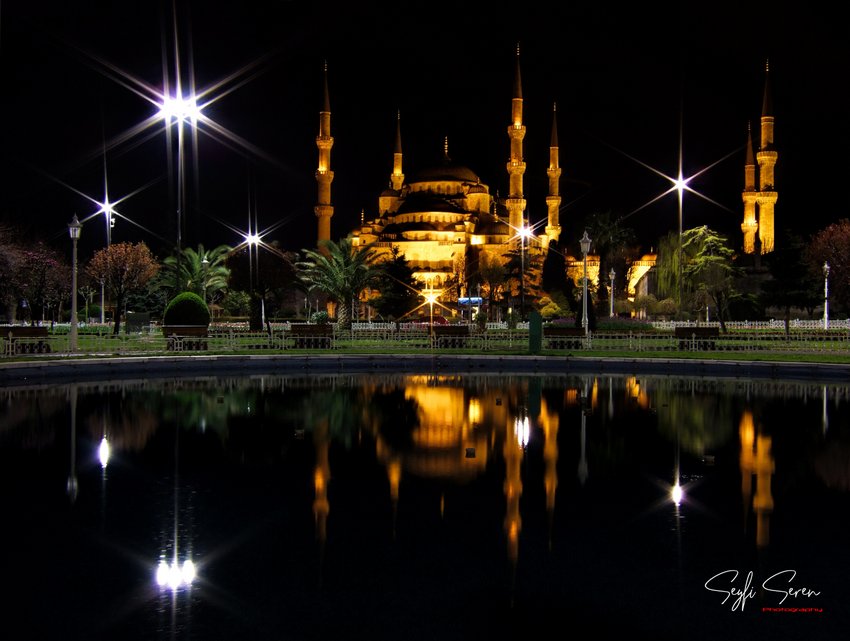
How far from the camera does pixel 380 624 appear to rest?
5234mm

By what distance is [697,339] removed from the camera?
98.6ft

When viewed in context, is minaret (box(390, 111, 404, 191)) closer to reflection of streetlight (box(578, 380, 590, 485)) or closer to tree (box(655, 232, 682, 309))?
tree (box(655, 232, 682, 309))

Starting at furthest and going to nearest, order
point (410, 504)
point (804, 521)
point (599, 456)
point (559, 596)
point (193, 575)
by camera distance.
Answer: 1. point (599, 456)
2. point (410, 504)
3. point (804, 521)
4. point (193, 575)
5. point (559, 596)

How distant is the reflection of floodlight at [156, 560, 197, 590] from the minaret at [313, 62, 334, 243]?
69.8 m

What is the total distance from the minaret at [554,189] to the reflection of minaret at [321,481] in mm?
69972

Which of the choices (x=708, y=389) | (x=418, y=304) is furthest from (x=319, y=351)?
(x=418, y=304)

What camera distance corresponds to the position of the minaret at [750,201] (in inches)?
2709

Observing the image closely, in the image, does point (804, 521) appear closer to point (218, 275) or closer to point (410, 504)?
point (410, 504)

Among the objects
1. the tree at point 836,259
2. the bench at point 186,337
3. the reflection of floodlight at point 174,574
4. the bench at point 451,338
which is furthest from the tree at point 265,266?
the reflection of floodlight at point 174,574

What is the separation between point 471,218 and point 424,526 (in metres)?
80.1

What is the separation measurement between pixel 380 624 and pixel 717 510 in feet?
13.2

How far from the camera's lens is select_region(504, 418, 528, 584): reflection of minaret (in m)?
6.94

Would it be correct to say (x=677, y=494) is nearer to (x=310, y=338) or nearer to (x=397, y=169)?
(x=310, y=338)

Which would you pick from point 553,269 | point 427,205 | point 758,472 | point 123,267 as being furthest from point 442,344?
point 427,205
